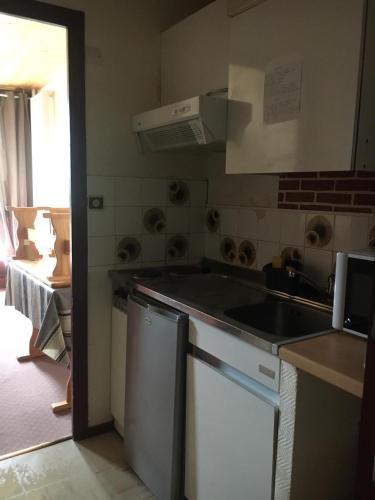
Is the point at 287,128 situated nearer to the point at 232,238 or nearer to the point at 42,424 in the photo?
the point at 232,238

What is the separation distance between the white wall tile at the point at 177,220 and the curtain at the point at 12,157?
3218 mm

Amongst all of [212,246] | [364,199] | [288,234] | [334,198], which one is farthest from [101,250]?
[364,199]

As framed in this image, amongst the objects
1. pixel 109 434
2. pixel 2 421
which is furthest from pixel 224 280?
pixel 2 421

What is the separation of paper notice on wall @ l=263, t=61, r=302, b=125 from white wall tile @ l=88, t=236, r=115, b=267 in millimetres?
1007

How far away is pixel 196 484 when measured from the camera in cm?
155

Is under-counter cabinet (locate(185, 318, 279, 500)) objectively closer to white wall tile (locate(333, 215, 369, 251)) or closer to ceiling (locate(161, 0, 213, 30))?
white wall tile (locate(333, 215, 369, 251))

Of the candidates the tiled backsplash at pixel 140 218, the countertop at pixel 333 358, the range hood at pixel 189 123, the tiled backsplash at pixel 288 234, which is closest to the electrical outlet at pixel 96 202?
the tiled backsplash at pixel 140 218

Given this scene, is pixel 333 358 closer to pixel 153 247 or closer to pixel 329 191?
pixel 329 191

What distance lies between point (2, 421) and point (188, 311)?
1473mm

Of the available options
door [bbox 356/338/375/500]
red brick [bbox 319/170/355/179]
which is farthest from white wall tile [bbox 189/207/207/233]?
door [bbox 356/338/375/500]

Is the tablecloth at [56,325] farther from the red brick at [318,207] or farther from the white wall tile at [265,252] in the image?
the red brick at [318,207]

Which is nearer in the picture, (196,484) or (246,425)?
(246,425)

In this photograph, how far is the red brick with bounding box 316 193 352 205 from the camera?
157 cm

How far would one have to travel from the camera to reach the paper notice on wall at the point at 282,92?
1312 millimetres
